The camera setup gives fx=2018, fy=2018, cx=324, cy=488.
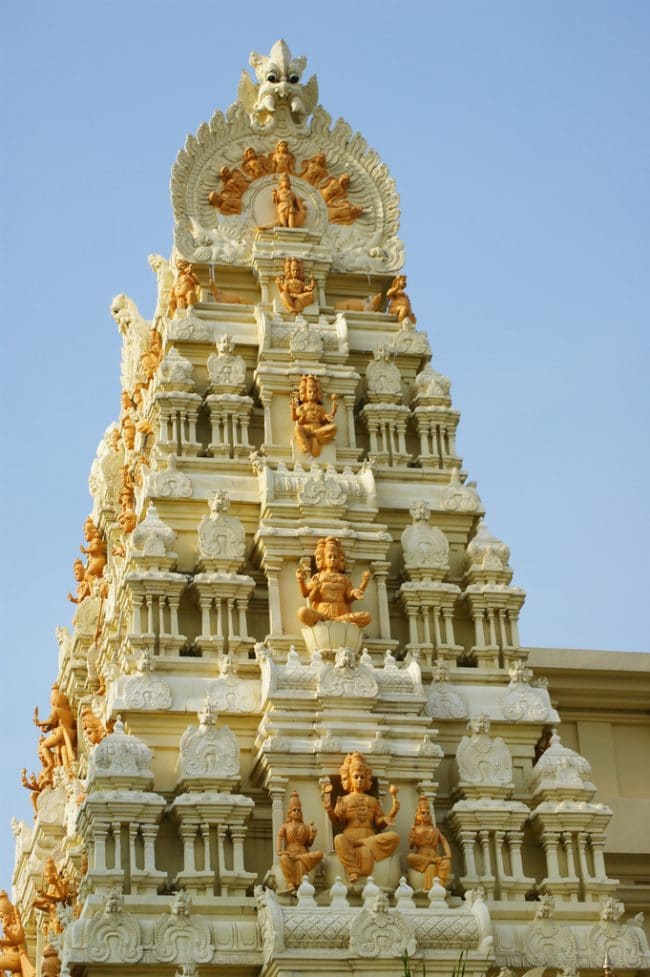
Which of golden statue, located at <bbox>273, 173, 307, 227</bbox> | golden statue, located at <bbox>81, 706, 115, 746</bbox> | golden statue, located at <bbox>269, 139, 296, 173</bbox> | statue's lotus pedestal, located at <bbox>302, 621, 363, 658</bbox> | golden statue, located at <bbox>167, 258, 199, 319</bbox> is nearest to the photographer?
statue's lotus pedestal, located at <bbox>302, 621, 363, 658</bbox>

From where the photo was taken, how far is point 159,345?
33.4 metres

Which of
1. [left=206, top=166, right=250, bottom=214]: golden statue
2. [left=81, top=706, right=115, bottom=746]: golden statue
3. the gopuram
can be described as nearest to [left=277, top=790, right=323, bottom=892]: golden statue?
the gopuram

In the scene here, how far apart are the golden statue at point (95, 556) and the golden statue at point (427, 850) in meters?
12.0

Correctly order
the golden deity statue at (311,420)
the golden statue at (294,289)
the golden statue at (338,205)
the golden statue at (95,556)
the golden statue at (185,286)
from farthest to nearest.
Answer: the golden statue at (95,556), the golden statue at (338,205), the golden statue at (185,286), the golden statue at (294,289), the golden deity statue at (311,420)

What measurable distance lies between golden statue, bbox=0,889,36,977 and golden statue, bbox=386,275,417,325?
1190 cm

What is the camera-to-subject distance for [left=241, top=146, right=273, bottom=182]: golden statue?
33.7m

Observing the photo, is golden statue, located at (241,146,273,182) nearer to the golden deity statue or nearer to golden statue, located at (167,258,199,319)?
golden statue, located at (167,258,199,319)

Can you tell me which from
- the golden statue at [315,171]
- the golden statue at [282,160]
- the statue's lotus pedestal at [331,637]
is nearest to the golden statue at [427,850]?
the statue's lotus pedestal at [331,637]

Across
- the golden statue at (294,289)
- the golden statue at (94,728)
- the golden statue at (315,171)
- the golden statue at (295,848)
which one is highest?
the golden statue at (315,171)

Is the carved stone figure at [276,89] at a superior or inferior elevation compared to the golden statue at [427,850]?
superior

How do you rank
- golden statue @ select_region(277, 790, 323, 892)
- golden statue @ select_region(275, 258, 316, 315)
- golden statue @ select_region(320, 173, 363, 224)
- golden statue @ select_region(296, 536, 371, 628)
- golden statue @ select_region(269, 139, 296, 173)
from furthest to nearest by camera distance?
golden statue @ select_region(320, 173, 363, 224), golden statue @ select_region(269, 139, 296, 173), golden statue @ select_region(275, 258, 316, 315), golden statue @ select_region(296, 536, 371, 628), golden statue @ select_region(277, 790, 323, 892)

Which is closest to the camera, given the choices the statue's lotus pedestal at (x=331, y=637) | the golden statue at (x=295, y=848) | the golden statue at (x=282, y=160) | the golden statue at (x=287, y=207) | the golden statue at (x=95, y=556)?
the golden statue at (x=295, y=848)

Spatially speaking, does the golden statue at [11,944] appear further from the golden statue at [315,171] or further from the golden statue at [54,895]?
the golden statue at [315,171]

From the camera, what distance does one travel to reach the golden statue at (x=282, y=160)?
111 ft
